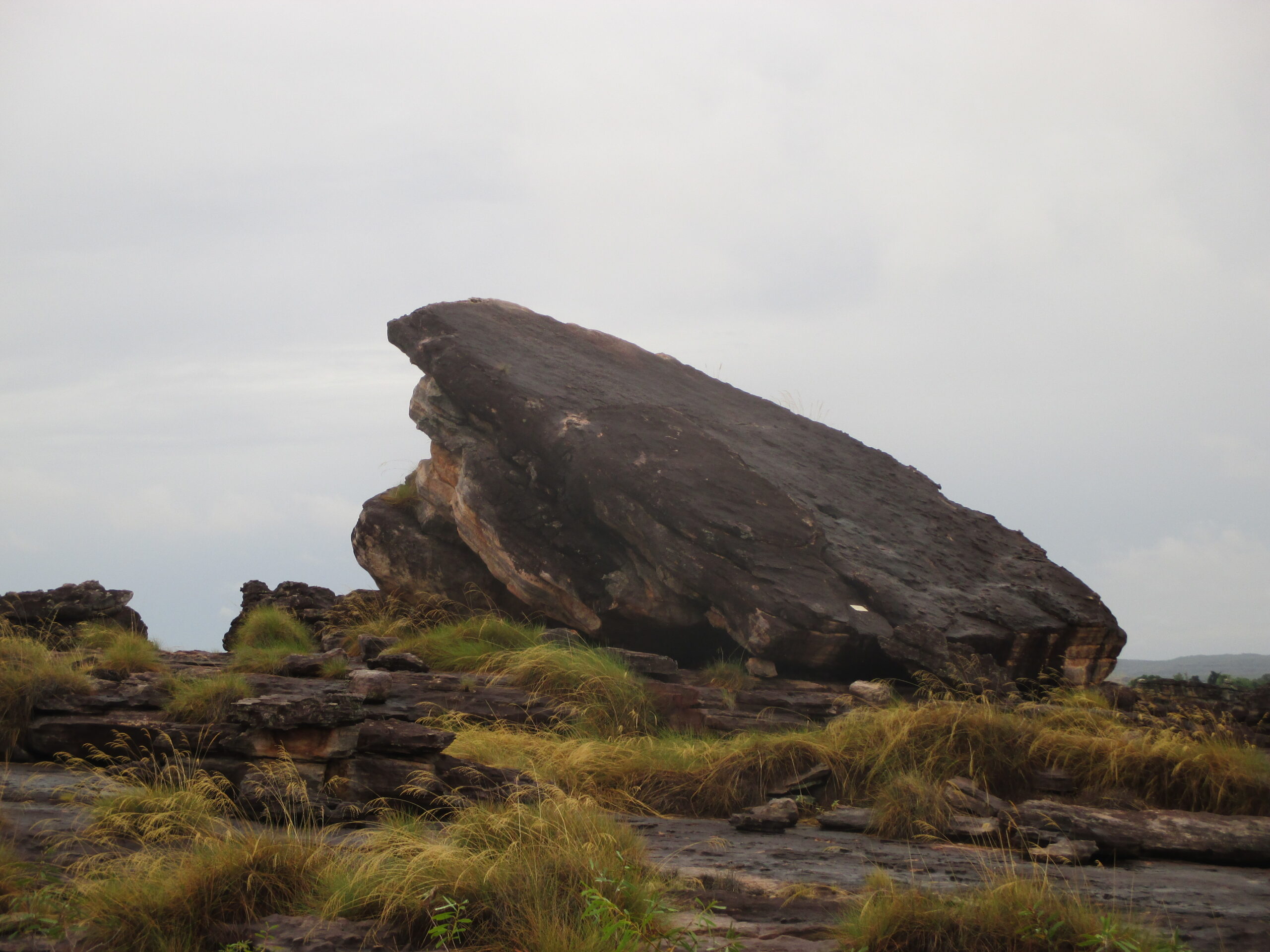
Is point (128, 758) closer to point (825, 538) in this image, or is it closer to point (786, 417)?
point (825, 538)

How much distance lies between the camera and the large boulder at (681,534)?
9289 millimetres

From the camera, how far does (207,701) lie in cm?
679

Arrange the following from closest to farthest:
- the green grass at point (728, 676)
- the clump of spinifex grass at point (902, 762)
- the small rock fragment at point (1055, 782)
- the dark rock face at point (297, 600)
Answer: the clump of spinifex grass at point (902, 762) < the small rock fragment at point (1055, 782) < the green grass at point (728, 676) < the dark rock face at point (297, 600)

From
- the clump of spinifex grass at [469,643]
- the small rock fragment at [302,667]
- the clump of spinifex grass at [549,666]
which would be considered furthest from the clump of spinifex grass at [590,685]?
the small rock fragment at [302,667]

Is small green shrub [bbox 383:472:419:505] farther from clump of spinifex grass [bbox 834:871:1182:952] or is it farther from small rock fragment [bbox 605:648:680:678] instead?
clump of spinifex grass [bbox 834:871:1182:952]

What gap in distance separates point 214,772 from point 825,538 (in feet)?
20.0

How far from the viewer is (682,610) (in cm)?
988

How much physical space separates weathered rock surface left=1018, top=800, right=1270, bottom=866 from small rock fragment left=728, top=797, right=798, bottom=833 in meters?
1.33

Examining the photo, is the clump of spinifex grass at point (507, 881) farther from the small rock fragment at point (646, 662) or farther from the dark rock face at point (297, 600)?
the dark rock face at point (297, 600)

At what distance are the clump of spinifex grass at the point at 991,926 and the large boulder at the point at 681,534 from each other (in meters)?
5.20

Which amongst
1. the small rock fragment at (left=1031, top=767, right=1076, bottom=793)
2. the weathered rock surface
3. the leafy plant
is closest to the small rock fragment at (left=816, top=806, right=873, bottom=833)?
the weathered rock surface

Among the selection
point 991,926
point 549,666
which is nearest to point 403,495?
point 549,666

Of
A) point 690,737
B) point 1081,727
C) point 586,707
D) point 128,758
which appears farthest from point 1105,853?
→ point 128,758

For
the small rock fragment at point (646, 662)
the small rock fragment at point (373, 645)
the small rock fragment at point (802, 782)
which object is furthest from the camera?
the small rock fragment at point (373, 645)
